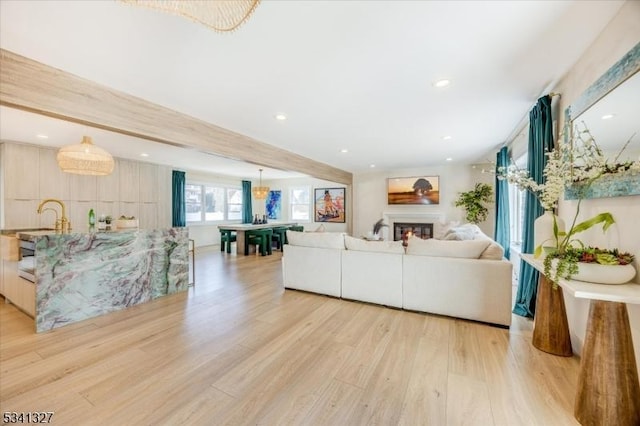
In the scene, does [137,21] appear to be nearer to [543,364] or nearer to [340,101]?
[340,101]

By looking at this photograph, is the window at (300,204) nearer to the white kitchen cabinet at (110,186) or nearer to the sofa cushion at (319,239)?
the white kitchen cabinet at (110,186)

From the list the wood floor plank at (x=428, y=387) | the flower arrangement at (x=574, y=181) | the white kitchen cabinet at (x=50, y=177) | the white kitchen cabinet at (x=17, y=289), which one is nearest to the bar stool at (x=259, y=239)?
the white kitchen cabinet at (x=50, y=177)

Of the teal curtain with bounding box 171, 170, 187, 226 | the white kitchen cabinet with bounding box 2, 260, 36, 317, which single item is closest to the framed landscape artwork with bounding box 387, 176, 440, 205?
the teal curtain with bounding box 171, 170, 187, 226

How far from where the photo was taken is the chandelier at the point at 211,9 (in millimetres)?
957

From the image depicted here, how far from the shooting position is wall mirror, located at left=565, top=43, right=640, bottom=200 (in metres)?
1.48

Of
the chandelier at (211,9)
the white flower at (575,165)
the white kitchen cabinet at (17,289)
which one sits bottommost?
the white kitchen cabinet at (17,289)

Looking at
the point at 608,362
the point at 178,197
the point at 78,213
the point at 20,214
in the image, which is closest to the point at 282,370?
the point at 608,362

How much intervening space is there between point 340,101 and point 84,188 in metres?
6.18

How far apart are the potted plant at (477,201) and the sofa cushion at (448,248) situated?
3.98 meters

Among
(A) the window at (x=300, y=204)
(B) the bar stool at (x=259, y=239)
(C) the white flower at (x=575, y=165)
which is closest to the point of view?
(C) the white flower at (x=575, y=165)

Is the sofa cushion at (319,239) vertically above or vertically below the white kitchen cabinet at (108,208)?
below

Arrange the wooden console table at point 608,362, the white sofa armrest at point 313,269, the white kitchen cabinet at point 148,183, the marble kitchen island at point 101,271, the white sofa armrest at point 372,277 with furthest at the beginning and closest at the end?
the white kitchen cabinet at point 148,183 < the white sofa armrest at point 313,269 < the white sofa armrest at point 372,277 < the marble kitchen island at point 101,271 < the wooden console table at point 608,362

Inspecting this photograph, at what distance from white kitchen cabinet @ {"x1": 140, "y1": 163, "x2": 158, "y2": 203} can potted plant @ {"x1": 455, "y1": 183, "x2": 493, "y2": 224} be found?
809 centimetres

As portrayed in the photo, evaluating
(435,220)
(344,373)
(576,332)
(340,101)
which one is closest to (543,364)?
(576,332)
